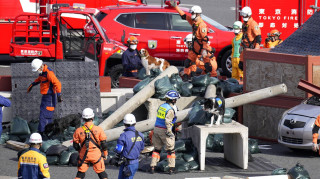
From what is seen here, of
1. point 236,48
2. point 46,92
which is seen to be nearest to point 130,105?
point 46,92

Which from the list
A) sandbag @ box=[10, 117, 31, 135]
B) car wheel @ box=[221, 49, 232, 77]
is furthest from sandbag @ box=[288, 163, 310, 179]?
car wheel @ box=[221, 49, 232, 77]

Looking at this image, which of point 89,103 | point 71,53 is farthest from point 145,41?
point 89,103

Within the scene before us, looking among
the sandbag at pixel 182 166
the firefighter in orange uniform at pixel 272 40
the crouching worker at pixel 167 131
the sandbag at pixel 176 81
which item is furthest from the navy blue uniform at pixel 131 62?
the sandbag at pixel 182 166

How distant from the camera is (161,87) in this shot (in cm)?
1759

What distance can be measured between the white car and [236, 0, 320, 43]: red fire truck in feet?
30.5

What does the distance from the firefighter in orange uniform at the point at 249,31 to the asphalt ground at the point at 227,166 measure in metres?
4.42

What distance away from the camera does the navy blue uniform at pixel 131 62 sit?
1991 cm

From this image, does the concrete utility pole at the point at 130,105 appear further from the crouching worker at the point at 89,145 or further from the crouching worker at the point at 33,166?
the crouching worker at the point at 33,166

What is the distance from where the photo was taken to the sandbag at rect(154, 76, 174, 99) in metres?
17.6

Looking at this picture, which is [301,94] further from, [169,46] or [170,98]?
[169,46]

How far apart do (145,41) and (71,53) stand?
8.30 ft

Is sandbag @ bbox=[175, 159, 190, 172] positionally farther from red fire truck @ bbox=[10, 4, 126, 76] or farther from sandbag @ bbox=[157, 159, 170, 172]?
red fire truck @ bbox=[10, 4, 126, 76]

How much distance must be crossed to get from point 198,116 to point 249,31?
5.73 meters

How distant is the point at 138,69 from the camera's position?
2020 centimetres
